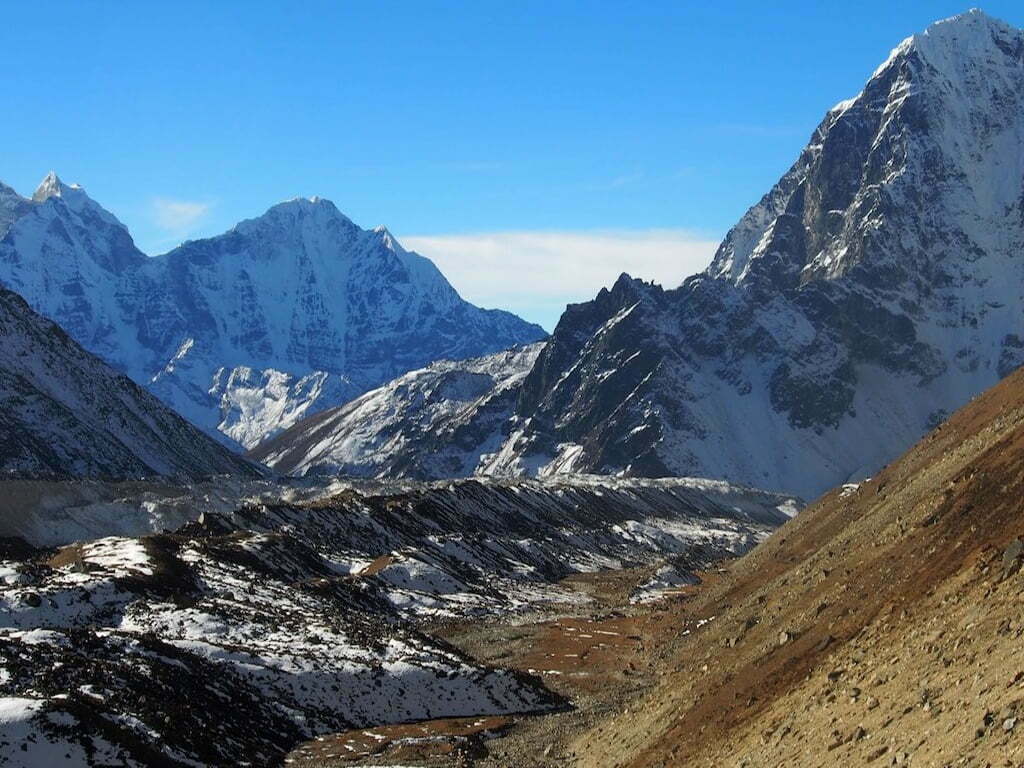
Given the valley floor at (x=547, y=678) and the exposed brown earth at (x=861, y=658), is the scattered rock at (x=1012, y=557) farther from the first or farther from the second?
the valley floor at (x=547, y=678)

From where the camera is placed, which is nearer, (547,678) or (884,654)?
(884,654)

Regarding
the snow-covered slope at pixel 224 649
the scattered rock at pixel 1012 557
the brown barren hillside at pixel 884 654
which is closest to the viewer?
the brown barren hillside at pixel 884 654

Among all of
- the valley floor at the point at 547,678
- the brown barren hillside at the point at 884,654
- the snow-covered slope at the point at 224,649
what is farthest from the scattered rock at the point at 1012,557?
the snow-covered slope at the point at 224,649

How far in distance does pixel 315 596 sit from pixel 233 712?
37.4 m

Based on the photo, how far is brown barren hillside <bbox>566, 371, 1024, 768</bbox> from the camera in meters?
34.2

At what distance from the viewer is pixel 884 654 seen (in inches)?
1678

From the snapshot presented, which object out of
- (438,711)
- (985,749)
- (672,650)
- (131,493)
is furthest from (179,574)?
(131,493)

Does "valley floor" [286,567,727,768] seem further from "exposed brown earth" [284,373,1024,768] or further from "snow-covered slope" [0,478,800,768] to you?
"snow-covered slope" [0,478,800,768]

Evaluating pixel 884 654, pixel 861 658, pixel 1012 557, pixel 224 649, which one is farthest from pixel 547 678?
pixel 1012 557

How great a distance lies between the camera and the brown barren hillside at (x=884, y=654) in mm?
34250

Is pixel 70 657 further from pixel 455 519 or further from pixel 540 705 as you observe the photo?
pixel 455 519

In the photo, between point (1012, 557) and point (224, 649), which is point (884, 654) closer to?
point (1012, 557)

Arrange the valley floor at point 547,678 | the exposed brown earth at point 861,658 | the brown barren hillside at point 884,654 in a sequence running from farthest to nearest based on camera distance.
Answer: the valley floor at point 547,678, the exposed brown earth at point 861,658, the brown barren hillside at point 884,654

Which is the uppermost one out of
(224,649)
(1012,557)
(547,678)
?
(224,649)
